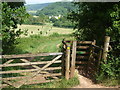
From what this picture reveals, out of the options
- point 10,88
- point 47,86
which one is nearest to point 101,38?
point 47,86

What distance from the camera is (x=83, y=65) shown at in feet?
30.2

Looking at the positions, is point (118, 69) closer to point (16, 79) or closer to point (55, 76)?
point (55, 76)

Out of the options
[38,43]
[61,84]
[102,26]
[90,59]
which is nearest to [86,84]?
[61,84]

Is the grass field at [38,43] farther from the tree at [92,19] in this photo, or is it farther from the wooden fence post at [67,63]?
the wooden fence post at [67,63]

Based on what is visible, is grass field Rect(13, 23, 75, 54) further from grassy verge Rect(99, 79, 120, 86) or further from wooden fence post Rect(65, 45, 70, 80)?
grassy verge Rect(99, 79, 120, 86)

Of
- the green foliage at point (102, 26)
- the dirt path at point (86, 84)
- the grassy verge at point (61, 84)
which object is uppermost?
the green foliage at point (102, 26)

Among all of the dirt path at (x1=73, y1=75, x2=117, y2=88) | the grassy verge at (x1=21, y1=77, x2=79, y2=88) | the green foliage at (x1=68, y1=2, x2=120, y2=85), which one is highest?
the green foliage at (x1=68, y1=2, x2=120, y2=85)

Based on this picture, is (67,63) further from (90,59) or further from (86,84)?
(90,59)

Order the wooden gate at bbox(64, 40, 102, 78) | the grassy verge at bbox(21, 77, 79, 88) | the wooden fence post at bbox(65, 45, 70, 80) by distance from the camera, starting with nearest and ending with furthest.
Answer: the grassy verge at bbox(21, 77, 79, 88) → the wooden fence post at bbox(65, 45, 70, 80) → the wooden gate at bbox(64, 40, 102, 78)

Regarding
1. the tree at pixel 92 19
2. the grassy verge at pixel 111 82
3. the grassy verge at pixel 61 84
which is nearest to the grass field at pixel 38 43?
the tree at pixel 92 19

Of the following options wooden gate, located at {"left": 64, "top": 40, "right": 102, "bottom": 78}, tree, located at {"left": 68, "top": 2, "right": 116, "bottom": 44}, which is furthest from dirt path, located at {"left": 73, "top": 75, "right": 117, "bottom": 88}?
tree, located at {"left": 68, "top": 2, "right": 116, "bottom": 44}

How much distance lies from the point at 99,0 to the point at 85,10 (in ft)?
5.04


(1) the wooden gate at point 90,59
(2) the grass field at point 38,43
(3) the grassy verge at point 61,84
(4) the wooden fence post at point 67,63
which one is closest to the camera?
(3) the grassy verge at point 61,84

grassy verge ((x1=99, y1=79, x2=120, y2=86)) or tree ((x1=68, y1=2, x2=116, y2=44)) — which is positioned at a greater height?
tree ((x1=68, y1=2, x2=116, y2=44))
